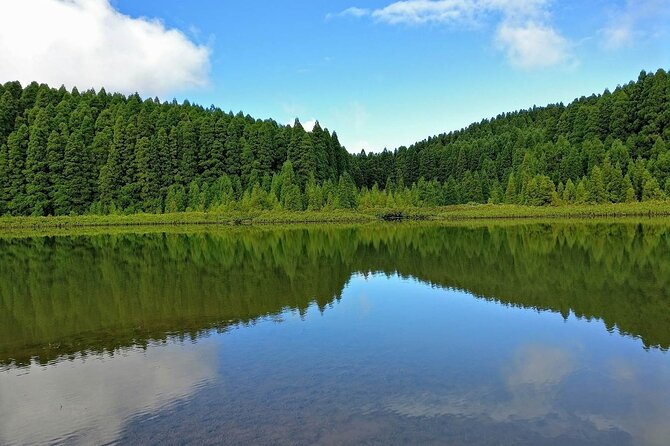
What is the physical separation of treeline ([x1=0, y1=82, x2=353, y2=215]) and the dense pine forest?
222mm

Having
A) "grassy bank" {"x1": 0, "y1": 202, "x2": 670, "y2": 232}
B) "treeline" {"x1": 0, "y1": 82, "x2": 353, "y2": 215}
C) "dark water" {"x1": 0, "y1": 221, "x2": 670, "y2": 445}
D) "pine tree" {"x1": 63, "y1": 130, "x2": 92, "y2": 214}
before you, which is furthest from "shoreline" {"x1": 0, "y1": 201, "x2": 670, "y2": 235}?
"dark water" {"x1": 0, "y1": 221, "x2": 670, "y2": 445}

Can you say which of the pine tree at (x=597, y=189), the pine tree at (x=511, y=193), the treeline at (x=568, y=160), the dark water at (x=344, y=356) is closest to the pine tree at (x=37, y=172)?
the treeline at (x=568, y=160)

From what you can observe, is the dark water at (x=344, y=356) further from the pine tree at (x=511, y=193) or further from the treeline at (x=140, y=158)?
the pine tree at (x=511, y=193)

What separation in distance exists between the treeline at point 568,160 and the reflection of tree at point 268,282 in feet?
134

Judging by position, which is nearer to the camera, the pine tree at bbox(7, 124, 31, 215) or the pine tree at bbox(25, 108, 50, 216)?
the pine tree at bbox(7, 124, 31, 215)

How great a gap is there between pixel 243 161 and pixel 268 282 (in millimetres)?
73993

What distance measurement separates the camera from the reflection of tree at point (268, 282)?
47.4 feet

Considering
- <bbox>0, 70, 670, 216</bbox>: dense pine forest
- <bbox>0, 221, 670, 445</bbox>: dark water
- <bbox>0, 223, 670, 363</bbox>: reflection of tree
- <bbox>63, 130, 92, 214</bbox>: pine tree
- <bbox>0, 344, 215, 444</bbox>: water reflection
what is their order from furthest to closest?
<bbox>63, 130, 92, 214</bbox>: pine tree, <bbox>0, 70, 670, 216</bbox>: dense pine forest, <bbox>0, 223, 670, 363</bbox>: reflection of tree, <bbox>0, 344, 215, 444</bbox>: water reflection, <bbox>0, 221, 670, 445</bbox>: dark water

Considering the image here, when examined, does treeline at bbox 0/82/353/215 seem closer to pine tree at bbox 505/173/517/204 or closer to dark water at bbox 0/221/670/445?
pine tree at bbox 505/173/517/204

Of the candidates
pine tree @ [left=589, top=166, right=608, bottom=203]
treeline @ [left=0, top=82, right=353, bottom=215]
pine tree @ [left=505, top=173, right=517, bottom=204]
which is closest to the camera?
pine tree @ [left=589, top=166, right=608, bottom=203]

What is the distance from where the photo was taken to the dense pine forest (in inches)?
3078

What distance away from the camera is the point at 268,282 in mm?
21641

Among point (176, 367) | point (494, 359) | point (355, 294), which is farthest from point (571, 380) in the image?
point (355, 294)

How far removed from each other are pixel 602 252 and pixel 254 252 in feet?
65.7
